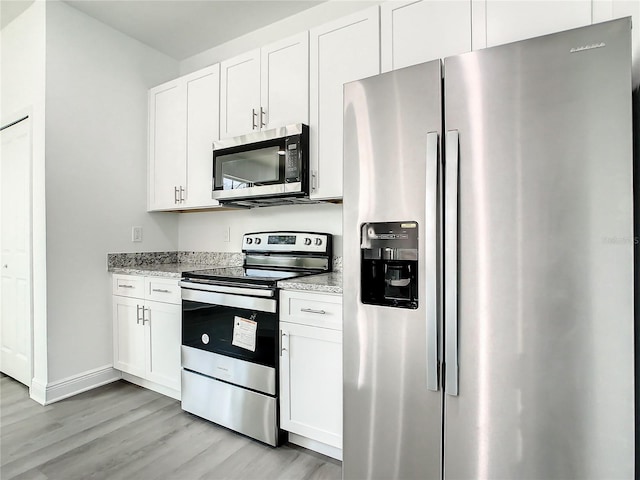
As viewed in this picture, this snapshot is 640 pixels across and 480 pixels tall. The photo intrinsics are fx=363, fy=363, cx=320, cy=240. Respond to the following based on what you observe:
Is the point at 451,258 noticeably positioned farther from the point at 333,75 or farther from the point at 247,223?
the point at 247,223

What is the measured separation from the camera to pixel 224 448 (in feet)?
6.36

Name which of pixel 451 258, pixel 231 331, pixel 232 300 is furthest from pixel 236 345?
pixel 451 258

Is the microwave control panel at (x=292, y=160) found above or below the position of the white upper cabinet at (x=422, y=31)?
below

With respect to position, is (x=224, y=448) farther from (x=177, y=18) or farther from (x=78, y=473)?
Result: (x=177, y=18)

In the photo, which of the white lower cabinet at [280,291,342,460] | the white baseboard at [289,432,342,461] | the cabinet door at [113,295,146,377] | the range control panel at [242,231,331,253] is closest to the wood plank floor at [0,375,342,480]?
the white baseboard at [289,432,342,461]

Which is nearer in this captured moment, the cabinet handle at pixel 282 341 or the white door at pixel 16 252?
the cabinet handle at pixel 282 341

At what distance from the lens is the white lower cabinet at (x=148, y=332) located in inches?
95.7

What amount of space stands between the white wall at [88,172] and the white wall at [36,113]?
5 cm

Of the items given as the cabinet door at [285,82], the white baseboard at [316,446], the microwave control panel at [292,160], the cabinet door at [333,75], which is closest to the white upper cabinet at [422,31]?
the cabinet door at [333,75]

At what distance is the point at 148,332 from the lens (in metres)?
2.56

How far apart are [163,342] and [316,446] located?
1257 millimetres

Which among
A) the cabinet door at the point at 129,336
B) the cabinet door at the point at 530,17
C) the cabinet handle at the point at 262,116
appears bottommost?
the cabinet door at the point at 129,336

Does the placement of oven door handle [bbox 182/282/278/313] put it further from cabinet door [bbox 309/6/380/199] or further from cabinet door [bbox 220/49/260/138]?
cabinet door [bbox 220/49/260/138]

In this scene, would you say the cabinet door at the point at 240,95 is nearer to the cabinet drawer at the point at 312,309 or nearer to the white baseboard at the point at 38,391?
the cabinet drawer at the point at 312,309
